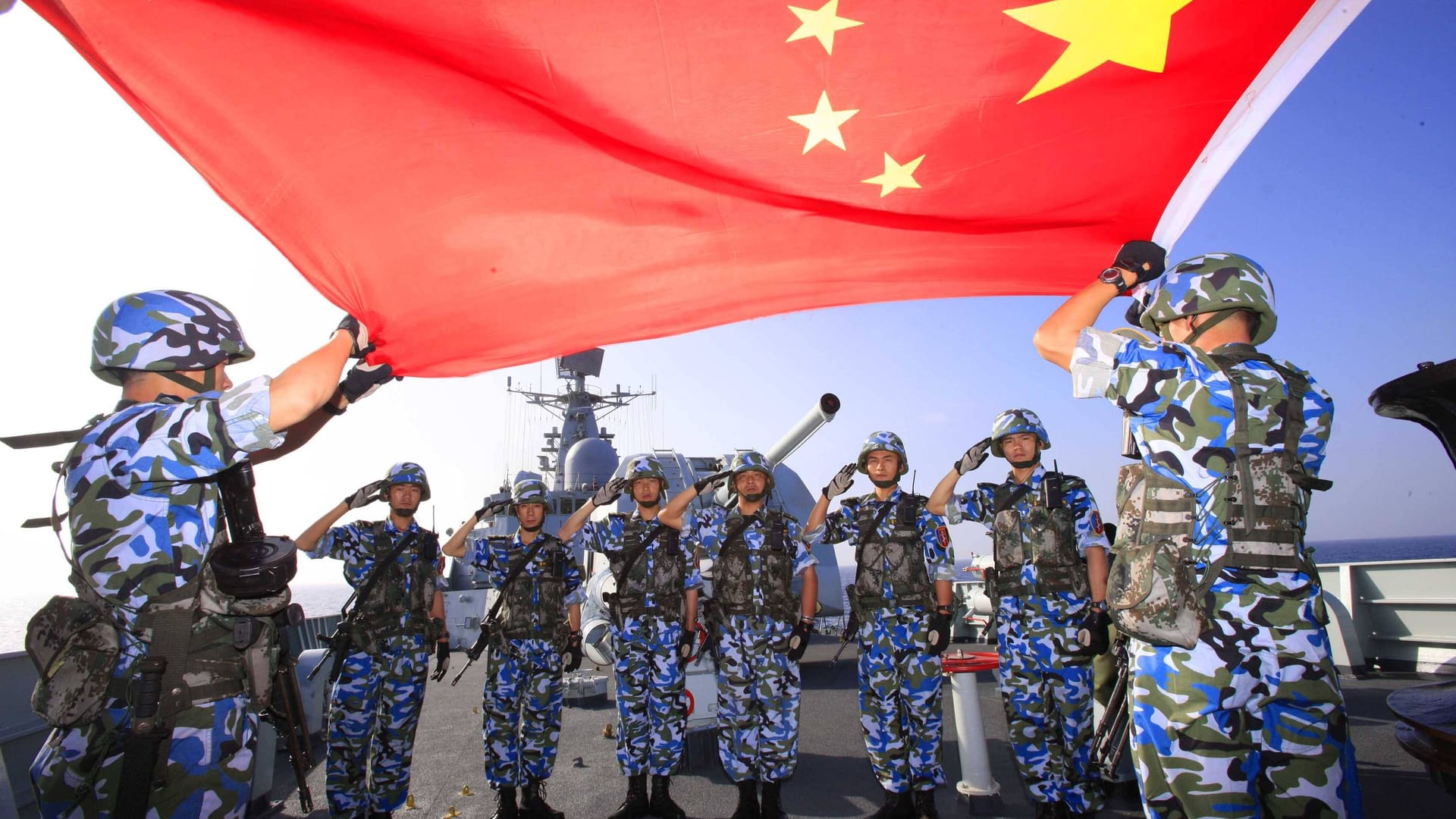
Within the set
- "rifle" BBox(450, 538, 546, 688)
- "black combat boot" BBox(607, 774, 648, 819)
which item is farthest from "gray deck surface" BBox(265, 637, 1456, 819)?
"rifle" BBox(450, 538, 546, 688)

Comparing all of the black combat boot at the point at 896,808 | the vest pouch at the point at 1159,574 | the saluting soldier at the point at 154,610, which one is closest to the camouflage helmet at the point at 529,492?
the black combat boot at the point at 896,808

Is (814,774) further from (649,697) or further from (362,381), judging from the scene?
(362,381)

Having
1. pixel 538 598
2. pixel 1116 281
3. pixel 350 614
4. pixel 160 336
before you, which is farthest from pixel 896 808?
pixel 160 336

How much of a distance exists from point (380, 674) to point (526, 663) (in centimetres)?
91

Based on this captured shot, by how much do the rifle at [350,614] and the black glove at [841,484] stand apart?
2.96 m

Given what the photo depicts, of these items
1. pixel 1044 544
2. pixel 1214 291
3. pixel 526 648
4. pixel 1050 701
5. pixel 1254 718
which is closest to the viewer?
pixel 1254 718

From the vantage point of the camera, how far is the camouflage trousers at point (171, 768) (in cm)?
188

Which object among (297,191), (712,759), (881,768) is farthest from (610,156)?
(712,759)

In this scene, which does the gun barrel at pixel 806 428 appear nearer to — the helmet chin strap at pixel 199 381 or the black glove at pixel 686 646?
the black glove at pixel 686 646

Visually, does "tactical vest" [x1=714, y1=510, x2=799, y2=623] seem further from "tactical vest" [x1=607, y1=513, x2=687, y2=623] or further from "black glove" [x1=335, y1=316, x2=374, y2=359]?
"black glove" [x1=335, y1=316, x2=374, y2=359]

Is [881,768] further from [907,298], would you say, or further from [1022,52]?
[1022,52]

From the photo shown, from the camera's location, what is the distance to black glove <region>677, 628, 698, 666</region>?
4.96 m

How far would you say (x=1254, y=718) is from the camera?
1.86 m

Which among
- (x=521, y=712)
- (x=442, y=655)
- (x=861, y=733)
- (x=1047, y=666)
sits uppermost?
(x=442, y=655)
